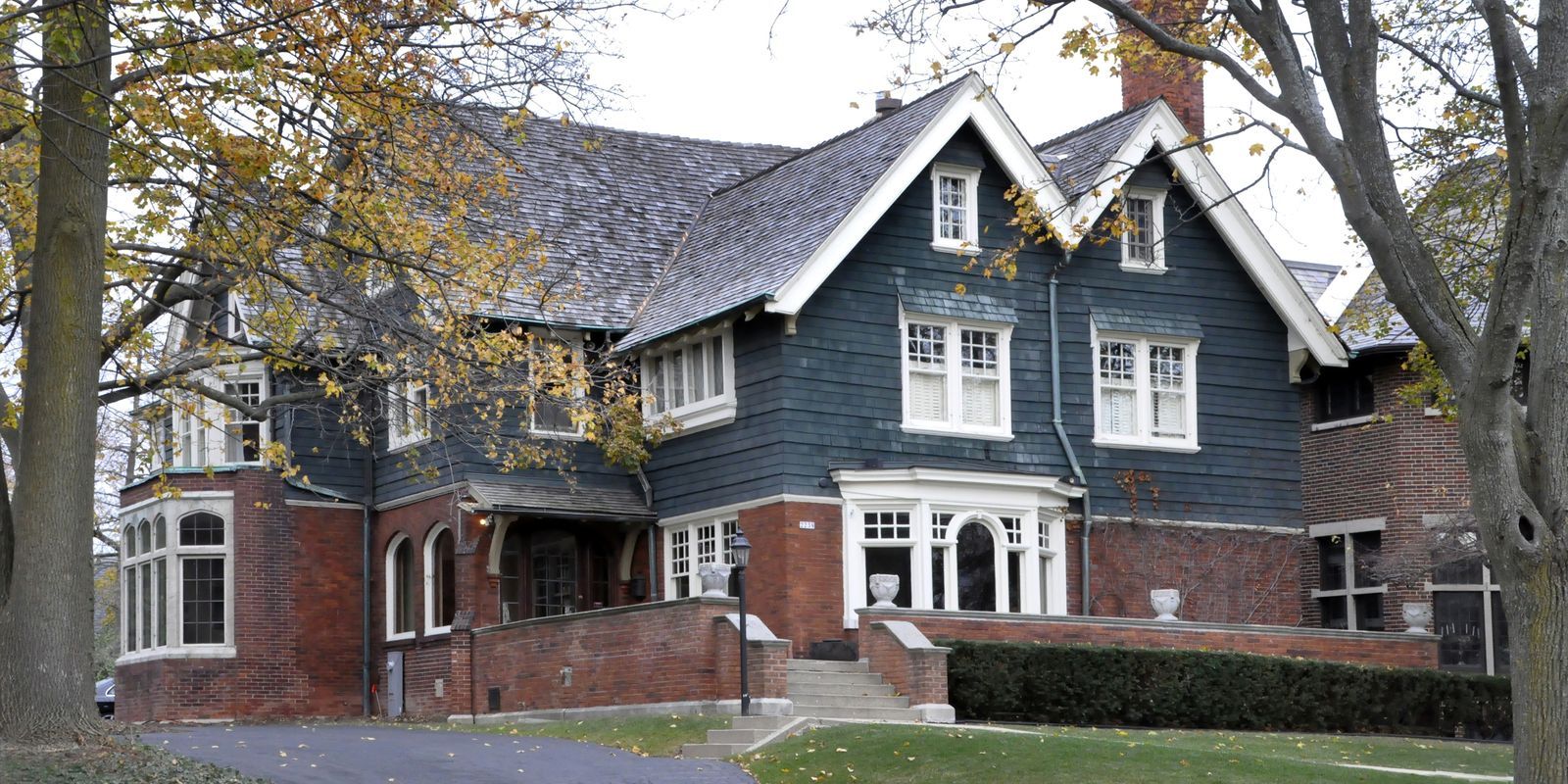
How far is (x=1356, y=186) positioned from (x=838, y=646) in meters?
13.6

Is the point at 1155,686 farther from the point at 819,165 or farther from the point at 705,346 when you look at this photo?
the point at 819,165

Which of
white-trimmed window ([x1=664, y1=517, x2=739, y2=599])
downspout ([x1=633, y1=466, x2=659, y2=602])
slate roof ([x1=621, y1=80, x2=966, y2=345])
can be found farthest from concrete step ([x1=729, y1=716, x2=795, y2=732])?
downspout ([x1=633, y1=466, x2=659, y2=602])

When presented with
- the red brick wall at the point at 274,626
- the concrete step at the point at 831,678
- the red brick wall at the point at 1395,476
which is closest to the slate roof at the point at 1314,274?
the red brick wall at the point at 1395,476

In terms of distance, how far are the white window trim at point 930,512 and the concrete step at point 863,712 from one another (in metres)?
3.27

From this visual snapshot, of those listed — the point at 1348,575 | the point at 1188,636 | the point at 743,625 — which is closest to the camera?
the point at 743,625

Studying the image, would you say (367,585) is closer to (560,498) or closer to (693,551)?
(560,498)

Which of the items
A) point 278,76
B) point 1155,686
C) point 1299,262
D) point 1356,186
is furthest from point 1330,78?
point 1299,262

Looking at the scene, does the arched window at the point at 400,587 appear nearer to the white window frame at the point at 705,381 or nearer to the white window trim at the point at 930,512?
the white window frame at the point at 705,381

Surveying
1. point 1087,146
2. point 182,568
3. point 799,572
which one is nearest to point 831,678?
point 799,572

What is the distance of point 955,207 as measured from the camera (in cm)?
2950

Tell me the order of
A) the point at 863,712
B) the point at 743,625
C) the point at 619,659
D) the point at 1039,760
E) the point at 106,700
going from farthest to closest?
1. the point at 106,700
2. the point at 619,659
3. the point at 863,712
4. the point at 743,625
5. the point at 1039,760

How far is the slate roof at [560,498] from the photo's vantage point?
2886 cm

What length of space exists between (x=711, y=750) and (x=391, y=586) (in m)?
11.5

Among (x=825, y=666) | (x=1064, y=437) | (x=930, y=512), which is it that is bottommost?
(x=825, y=666)
